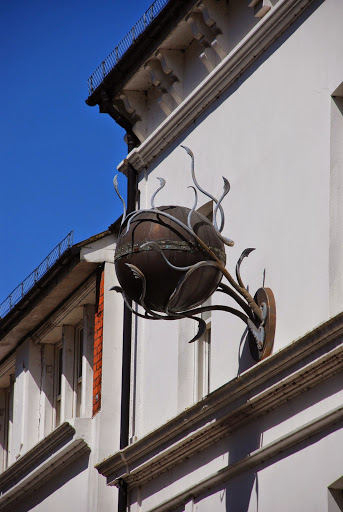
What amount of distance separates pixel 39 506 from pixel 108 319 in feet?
11.7

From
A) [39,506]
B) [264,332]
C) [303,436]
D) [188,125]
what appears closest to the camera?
[303,436]

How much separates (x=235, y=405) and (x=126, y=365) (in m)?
4.16

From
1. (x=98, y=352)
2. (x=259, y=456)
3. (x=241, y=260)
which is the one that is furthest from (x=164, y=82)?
(x=259, y=456)

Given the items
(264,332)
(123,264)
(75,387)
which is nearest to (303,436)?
(264,332)

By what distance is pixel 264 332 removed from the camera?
54.2 feet

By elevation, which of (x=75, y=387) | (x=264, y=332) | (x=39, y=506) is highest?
(x=75, y=387)

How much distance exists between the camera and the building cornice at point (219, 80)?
17250 mm

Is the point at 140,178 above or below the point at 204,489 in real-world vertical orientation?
above

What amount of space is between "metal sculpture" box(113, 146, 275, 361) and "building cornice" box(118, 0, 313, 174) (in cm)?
219

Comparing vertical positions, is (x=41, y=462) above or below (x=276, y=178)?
above

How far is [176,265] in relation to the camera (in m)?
16.1

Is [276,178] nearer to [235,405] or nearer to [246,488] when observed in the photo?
[235,405]

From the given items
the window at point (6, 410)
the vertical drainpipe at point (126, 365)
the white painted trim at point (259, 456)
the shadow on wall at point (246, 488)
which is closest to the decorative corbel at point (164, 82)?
the vertical drainpipe at point (126, 365)

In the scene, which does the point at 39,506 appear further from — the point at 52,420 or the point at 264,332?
the point at 264,332
